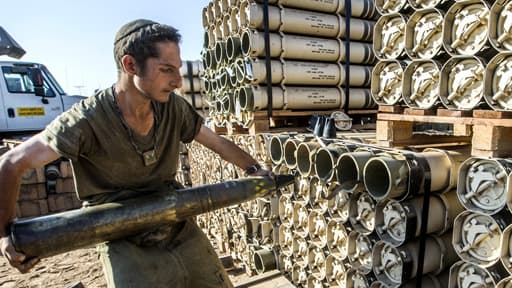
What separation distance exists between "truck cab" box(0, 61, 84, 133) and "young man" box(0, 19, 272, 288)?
11.1 meters

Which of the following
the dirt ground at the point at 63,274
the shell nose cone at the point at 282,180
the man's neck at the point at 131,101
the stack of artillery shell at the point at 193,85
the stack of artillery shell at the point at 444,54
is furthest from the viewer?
the stack of artillery shell at the point at 193,85

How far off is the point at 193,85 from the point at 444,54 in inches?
310

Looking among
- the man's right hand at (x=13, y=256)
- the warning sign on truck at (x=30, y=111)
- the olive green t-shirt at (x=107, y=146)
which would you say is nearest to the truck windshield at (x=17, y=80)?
the warning sign on truck at (x=30, y=111)

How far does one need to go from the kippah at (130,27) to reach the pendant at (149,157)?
0.79 m

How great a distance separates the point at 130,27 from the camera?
6.62 feet

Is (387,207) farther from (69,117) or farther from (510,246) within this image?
(69,117)

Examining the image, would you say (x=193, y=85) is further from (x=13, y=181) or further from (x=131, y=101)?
(x=13, y=181)

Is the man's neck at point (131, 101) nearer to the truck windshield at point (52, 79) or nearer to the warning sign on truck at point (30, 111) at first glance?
the warning sign on truck at point (30, 111)

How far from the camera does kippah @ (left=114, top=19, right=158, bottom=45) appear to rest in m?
1.99

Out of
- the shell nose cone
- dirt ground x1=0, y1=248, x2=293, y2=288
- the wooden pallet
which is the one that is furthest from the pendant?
dirt ground x1=0, y1=248, x2=293, y2=288

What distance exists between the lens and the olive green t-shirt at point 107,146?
1.90 meters

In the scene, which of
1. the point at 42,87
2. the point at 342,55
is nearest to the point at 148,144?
the point at 342,55

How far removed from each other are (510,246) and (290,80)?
3.31m

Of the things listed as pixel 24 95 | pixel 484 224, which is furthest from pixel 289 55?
pixel 24 95
